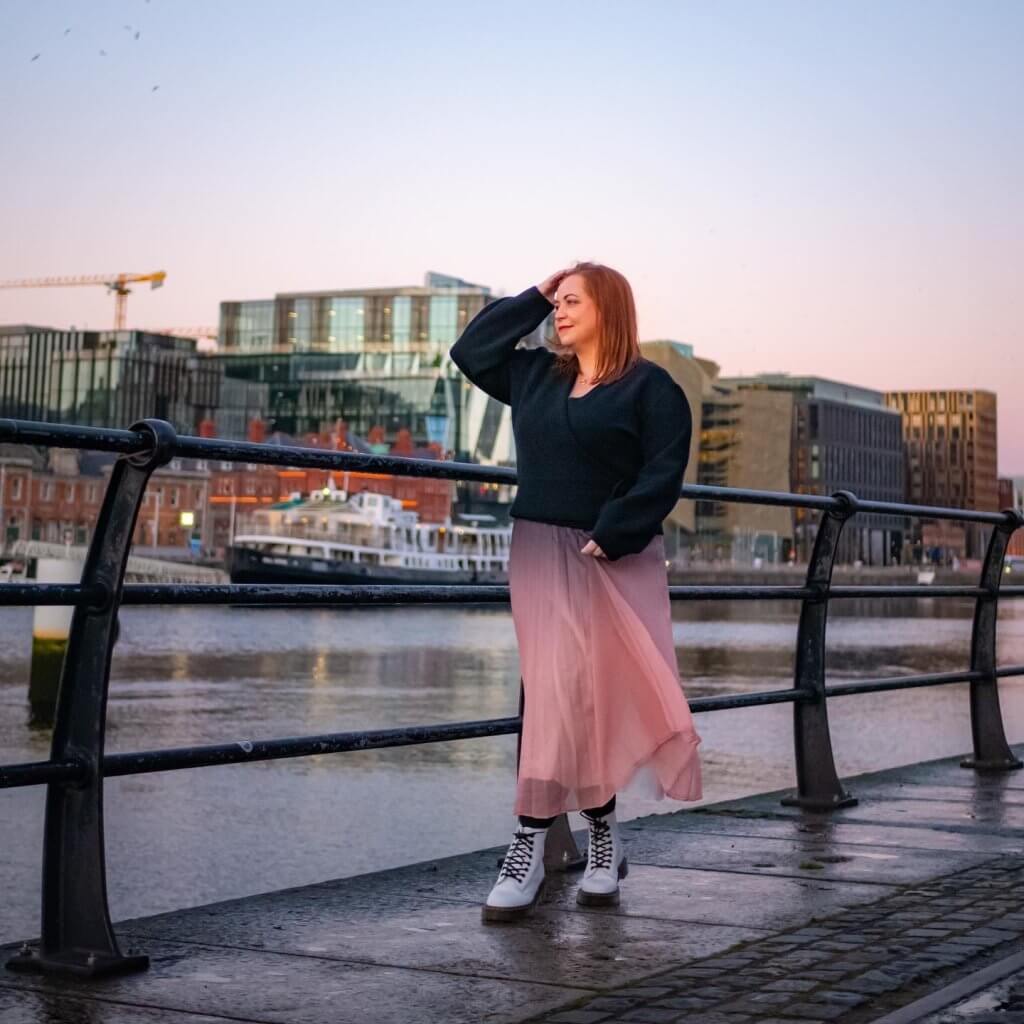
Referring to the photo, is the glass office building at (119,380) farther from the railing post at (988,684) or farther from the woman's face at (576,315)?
the woman's face at (576,315)

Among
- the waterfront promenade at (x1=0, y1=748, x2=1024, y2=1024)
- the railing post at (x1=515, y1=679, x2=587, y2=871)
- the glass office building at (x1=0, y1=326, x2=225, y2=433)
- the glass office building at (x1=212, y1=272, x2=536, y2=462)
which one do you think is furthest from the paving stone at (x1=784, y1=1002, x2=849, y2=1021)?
the glass office building at (x1=0, y1=326, x2=225, y2=433)

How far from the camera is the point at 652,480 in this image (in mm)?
3953

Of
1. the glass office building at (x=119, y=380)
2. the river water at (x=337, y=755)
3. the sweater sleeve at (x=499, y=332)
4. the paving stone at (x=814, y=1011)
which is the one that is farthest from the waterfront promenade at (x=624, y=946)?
the glass office building at (x=119, y=380)

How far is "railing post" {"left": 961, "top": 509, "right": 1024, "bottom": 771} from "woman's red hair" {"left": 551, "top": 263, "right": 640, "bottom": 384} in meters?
3.78

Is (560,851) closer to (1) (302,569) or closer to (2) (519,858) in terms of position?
(2) (519,858)

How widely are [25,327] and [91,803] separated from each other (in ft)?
663

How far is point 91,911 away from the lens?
343cm

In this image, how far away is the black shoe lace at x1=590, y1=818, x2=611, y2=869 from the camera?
13.8 ft

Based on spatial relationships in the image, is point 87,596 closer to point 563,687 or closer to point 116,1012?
point 116,1012

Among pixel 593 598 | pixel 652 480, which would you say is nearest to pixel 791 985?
pixel 593 598

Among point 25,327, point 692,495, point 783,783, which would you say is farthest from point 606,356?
point 25,327

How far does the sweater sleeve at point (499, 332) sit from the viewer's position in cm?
423

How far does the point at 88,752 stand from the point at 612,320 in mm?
1507

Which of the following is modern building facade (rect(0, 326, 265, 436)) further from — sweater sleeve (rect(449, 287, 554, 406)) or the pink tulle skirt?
the pink tulle skirt
